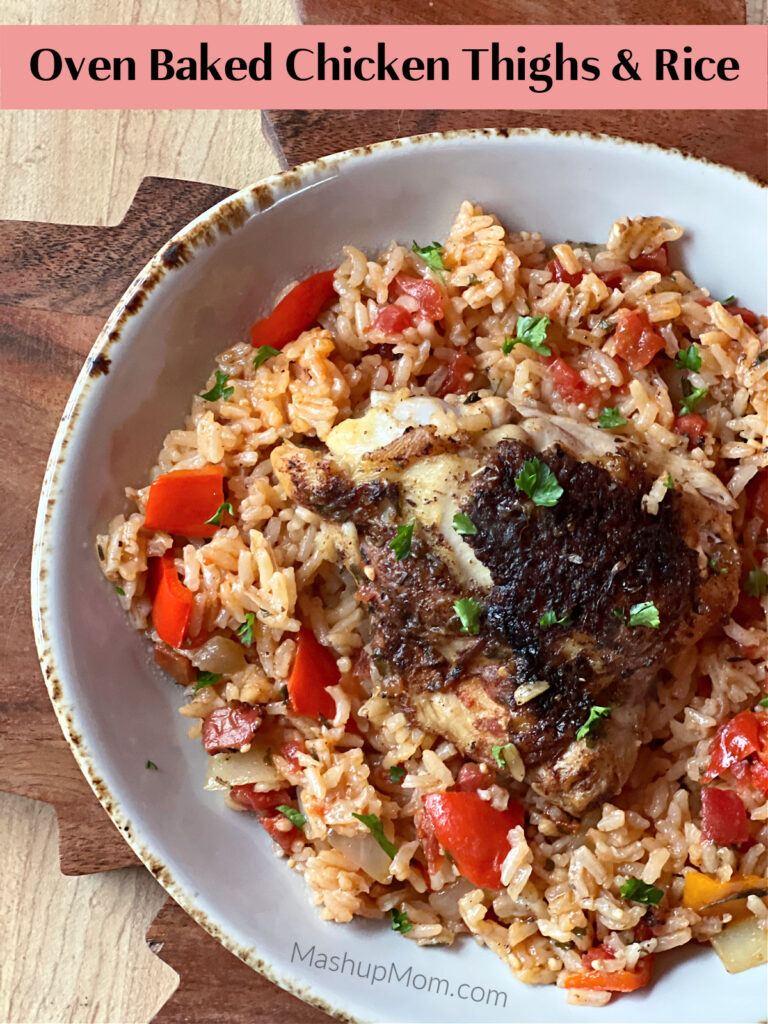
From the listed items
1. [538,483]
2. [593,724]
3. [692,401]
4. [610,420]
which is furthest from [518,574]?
[692,401]

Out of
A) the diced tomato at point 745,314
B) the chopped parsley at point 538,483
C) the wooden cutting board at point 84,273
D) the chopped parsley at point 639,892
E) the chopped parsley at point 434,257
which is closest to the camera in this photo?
the chopped parsley at point 538,483

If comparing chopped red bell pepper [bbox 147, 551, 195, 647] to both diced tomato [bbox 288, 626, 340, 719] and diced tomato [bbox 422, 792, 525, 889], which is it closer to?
diced tomato [bbox 288, 626, 340, 719]

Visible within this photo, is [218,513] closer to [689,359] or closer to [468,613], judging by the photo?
[468,613]

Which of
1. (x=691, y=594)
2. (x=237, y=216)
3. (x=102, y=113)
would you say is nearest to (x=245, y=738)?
(x=691, y=594)

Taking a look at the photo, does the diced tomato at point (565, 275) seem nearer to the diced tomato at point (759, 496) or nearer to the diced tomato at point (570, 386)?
the diced tomato at point (570, 386)

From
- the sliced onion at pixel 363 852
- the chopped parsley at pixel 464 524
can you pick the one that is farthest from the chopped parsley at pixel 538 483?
the sliced onion at pixel 363 852

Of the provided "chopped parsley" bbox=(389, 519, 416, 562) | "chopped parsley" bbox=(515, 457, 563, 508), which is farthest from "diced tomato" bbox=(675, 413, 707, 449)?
"chopped parsley" bbox=(389, 519, 416, 562)

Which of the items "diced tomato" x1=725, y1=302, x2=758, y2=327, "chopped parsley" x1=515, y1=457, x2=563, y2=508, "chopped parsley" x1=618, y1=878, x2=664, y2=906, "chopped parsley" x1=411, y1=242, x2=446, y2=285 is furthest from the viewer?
"diced tomato" x1=725, y1=302, x2=758, y2=327
